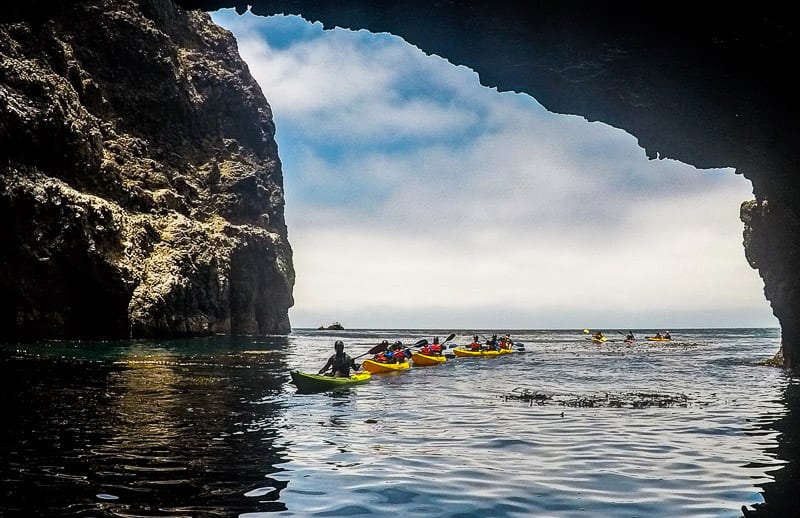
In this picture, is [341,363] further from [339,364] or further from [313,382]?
[313,382]

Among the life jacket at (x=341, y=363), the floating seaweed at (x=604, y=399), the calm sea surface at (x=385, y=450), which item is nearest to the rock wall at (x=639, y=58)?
the floating seaweed at (x=604, y=399)

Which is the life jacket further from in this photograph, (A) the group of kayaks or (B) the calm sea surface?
(B) the calm sea surface

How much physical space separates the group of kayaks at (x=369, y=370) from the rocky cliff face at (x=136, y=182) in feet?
97.4

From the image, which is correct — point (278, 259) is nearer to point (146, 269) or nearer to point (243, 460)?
point (146, 269)

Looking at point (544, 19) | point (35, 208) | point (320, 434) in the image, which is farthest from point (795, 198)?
point (35, 208)

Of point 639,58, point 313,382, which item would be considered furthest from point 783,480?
point 313,382

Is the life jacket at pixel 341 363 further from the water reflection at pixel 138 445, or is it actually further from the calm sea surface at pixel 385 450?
the water reflection at pixel 138 445

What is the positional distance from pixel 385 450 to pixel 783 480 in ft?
20.3

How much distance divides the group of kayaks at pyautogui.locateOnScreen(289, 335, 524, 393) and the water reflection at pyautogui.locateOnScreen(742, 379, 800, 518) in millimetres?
12538

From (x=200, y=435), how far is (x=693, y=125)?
14.0 meters

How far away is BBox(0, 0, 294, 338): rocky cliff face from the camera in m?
44.6

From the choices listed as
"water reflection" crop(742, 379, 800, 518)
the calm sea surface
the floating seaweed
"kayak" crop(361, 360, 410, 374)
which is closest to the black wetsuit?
the calm sea surface

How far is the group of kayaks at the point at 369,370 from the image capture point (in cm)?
1927

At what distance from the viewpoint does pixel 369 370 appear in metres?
28.2
